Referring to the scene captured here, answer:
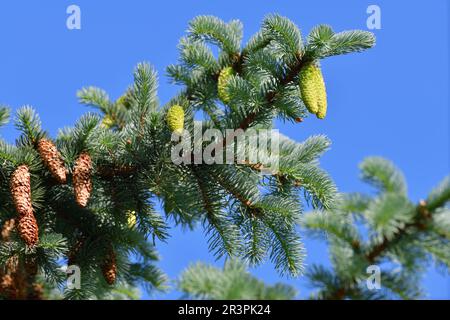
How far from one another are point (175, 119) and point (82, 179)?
0.46 metres

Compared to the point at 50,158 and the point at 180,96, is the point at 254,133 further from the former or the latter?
the point at 50,158

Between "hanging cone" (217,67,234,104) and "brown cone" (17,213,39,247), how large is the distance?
97 cm

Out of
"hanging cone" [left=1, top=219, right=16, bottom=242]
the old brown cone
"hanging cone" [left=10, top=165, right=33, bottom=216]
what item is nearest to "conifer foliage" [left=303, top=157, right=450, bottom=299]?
"hanging cone" [left=1, top=219, right=16, bottom=242]

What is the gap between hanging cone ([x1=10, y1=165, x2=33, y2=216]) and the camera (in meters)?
2.80

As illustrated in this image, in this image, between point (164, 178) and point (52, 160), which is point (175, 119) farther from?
point (52, 160)

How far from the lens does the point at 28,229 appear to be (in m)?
2.79

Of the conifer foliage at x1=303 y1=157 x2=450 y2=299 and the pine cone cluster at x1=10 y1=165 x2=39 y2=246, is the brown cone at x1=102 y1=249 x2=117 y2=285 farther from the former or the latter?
the conifer foliage at x1=303 y1=157 x2=450 y2=299

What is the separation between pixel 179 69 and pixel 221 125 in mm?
616

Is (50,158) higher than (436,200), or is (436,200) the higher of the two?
(50,158)

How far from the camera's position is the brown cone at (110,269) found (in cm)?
315

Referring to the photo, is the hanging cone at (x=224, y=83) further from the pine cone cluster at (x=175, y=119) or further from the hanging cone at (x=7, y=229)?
the hanging cone at (x=7, y=229)

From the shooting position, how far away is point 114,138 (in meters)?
3.08
